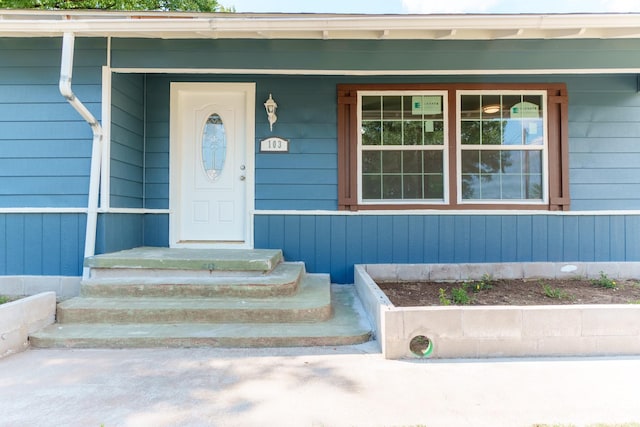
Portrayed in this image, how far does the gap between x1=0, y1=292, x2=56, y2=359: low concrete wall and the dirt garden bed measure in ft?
9.20

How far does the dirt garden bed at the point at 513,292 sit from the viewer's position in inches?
127

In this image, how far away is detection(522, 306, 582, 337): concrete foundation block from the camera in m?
2.44

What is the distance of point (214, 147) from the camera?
440cm

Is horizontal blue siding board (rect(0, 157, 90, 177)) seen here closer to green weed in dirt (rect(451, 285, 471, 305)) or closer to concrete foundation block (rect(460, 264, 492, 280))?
green weed in dirt (rect(451, 285, 471, 305))

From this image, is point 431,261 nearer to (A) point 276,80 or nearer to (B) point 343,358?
(B) point 343,358

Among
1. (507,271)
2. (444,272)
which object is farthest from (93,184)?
(507,271)

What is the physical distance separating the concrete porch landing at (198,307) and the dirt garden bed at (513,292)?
60 cm

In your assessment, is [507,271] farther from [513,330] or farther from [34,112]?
[34,112]

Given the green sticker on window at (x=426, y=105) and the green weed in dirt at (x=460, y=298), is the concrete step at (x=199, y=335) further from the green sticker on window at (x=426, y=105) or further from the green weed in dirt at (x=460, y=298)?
the green sticker on window at (x=426, y=105)

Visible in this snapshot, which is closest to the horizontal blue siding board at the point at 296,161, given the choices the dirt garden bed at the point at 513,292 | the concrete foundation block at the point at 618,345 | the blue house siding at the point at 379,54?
the blue house siding at the point at 379,54

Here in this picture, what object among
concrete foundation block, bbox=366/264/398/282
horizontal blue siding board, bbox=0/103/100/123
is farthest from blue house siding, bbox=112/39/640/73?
concrete foundation block, bbox=366/264/398/282

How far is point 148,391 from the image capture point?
6.60ft

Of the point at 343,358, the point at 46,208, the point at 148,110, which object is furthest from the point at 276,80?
the point at 343,358

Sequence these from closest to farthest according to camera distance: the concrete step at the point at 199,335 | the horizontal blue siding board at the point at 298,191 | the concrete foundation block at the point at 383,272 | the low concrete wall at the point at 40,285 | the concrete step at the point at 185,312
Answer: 1. the concrete step at the point at 199,335
2. the concrete step at the point at 185,312
3. the low concrete wall at the point at 40,285
4. the concrete foundation block at the point at 383,272
5. the horizontal blue siding board at the point at 298,191
